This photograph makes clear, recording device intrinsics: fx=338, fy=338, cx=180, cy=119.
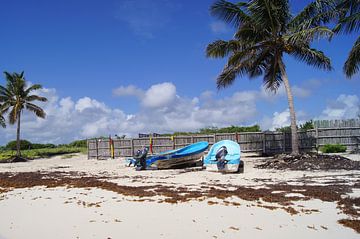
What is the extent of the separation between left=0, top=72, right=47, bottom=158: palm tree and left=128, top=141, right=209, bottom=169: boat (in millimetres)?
22077

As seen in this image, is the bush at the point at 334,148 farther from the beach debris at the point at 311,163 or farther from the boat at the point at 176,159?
the boat at the point at 176,159

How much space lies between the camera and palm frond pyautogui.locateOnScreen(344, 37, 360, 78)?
604 inches

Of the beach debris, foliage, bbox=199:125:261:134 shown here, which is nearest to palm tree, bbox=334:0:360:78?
the beach debris

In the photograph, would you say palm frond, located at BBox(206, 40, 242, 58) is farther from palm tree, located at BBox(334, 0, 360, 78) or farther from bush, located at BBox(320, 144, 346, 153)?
bush, located at BBox(320, 144, 346, 153)

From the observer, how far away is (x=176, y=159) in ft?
56.5

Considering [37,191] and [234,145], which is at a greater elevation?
[234,145]

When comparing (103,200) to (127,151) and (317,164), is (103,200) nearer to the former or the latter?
(317,164)

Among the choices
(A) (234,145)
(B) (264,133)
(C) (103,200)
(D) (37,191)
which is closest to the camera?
(C) (103,200)

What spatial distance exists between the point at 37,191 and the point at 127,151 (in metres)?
17.0

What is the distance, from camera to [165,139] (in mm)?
25906

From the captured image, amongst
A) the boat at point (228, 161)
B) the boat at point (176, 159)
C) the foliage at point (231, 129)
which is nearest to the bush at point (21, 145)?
the foliage at point (231, 129)

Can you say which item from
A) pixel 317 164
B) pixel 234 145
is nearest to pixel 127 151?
pixel 234 145

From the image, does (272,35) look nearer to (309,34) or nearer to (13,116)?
(309,34)

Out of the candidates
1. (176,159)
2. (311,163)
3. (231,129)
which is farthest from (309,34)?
(231,129)
